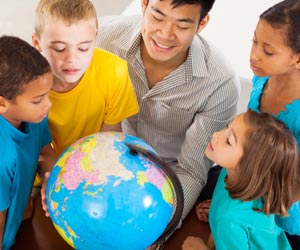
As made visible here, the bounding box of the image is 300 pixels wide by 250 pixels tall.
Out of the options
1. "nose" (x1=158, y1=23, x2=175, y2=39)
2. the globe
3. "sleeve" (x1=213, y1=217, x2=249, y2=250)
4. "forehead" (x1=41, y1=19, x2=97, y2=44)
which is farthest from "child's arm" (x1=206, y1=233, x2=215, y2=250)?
"forehead" (x1=41, y1=19, x2=97, y2=44)

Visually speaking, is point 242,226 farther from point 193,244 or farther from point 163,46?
point 163,46

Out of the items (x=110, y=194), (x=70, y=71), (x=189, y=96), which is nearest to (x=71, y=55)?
(x=70, y=71)

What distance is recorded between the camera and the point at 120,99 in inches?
64.9

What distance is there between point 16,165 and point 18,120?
0.13 metres

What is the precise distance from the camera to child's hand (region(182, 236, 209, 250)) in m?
1.69

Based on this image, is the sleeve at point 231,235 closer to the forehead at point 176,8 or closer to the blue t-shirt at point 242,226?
the blue t-shirt at point 242,226

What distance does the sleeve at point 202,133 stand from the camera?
1846 millimetres

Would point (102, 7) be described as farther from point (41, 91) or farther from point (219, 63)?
point (41, 91)

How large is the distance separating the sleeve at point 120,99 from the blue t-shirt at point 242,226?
1.52 feet

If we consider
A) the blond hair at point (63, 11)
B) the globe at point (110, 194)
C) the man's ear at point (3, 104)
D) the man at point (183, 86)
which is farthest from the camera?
the man at point (183, 86)

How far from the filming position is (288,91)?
167cm

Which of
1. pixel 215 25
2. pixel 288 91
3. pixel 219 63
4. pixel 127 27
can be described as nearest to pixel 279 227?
pixel 288 91

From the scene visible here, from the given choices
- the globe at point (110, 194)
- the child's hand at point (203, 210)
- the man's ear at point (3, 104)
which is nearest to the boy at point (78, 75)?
the man's ear at point (3, 104)

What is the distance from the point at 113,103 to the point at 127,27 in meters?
0.45
